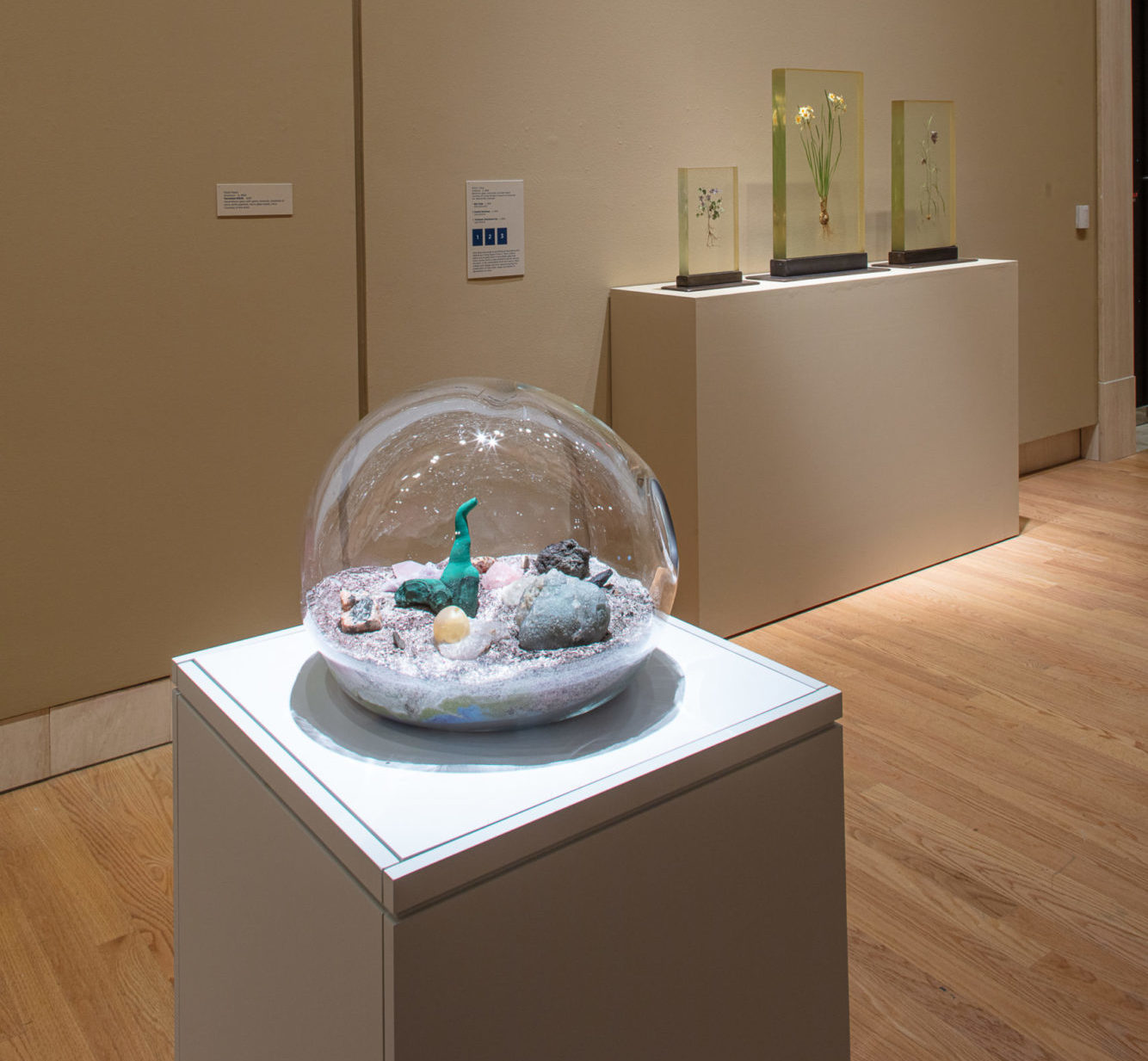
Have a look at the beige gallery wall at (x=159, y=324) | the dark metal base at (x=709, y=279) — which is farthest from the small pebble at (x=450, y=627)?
the dark metal base at (x=709, y=279)

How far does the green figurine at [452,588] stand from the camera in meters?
1.17

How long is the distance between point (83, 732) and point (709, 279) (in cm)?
207

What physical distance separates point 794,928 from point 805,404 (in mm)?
2399

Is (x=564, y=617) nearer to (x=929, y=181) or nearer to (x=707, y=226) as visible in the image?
(x=707, y=226)

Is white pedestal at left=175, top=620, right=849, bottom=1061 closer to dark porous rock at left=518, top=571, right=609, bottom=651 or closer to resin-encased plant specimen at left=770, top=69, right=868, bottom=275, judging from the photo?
dark porous rock at left=518, top=571, right=609, bottom=651

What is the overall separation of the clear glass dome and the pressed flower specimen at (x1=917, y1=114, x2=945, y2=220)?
3.01 metres

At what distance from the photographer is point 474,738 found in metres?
1.12

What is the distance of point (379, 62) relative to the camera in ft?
9.34

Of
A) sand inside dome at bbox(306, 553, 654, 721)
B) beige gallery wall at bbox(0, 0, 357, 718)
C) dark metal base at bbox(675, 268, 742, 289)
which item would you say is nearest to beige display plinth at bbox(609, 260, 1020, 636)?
dark metal base at bbox(675, 268, 742, 289)

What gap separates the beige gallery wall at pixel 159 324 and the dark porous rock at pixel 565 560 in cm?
169

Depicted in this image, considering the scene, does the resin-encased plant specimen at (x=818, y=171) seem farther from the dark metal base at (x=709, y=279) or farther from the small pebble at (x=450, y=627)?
the small pebble at (x=450, y=627)

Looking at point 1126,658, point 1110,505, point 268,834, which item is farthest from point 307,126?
point 1110,505

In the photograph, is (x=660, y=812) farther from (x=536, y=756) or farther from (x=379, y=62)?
(x=379, y=62)

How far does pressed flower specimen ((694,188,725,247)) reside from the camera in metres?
3.35
